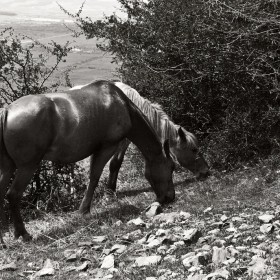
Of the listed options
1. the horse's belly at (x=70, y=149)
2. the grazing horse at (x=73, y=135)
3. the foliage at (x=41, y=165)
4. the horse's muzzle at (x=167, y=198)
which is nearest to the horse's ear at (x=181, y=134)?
the grazing horse at (x=73, y=135)

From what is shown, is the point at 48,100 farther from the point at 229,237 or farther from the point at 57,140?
the point at 229,237

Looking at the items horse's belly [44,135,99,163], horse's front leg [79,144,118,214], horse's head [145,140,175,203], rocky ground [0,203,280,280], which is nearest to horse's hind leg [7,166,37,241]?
horse's belly [44,135,99,163]

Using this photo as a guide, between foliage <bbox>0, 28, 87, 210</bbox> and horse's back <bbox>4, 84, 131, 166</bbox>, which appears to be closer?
horse's back <bbox>4, 84, 131, 166</bbox>

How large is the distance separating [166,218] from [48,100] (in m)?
2.08

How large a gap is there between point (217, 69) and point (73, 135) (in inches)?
123

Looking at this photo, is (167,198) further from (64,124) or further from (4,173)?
(4,173)

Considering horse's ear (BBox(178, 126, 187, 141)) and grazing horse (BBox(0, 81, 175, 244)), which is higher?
grazing horse (BBox(0, 81, 175, 244))

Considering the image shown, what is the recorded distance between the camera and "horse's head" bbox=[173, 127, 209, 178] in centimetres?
885

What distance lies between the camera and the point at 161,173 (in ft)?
25.1

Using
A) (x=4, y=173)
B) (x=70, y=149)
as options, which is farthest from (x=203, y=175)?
(x=4, y=173)

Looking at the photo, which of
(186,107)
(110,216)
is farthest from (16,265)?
(186,107)

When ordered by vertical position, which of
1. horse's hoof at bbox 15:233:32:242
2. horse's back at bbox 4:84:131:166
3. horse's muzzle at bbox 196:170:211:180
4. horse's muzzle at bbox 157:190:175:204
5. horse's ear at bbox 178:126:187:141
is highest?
horse's back at bbox 4:84:131:166

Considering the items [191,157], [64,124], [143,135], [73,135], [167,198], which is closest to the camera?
[64,124]

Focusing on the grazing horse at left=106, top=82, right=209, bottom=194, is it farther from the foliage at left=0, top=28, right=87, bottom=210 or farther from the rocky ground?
the rocky ground
